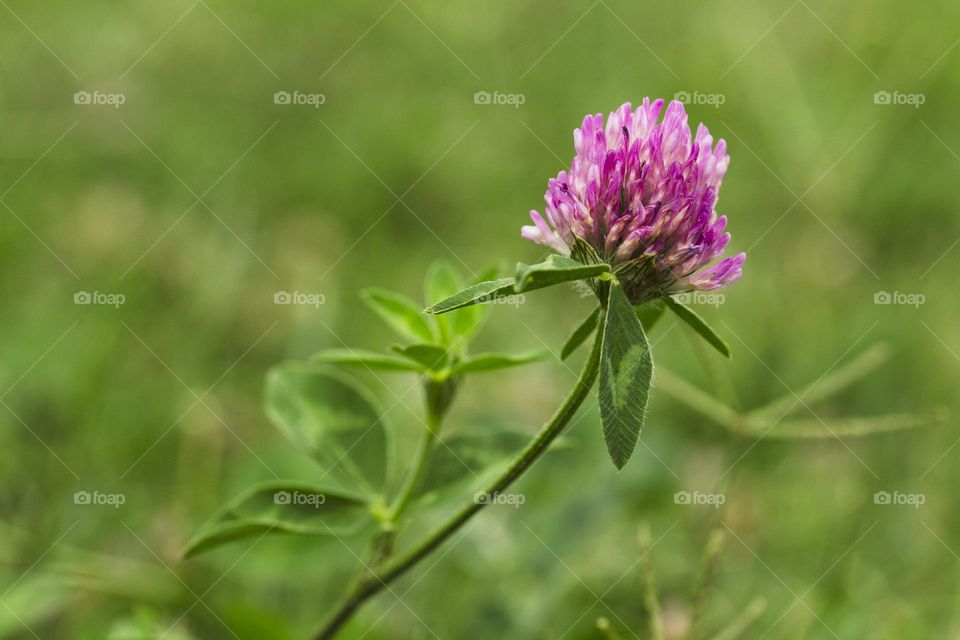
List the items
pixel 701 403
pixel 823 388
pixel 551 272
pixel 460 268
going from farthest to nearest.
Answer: pixel 460 268 → pixel 823 388 → pixel 701 403 → pixel 551 272

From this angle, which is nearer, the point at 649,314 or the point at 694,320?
the point at 694,320

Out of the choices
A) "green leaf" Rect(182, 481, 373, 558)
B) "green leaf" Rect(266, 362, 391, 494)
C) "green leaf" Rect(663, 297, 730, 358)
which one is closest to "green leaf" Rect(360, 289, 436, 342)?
"green leaf" Rect(266, 362, 391, 494)

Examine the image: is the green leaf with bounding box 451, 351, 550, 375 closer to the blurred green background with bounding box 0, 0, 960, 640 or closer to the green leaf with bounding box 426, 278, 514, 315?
the green leaf with bounding box 426, 278, 514, 315

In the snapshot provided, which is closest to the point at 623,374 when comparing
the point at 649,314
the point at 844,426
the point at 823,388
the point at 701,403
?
the point at 649,314

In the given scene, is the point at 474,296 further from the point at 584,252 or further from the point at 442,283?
the point at 442,283

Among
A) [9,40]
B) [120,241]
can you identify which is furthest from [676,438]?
[9,40]
